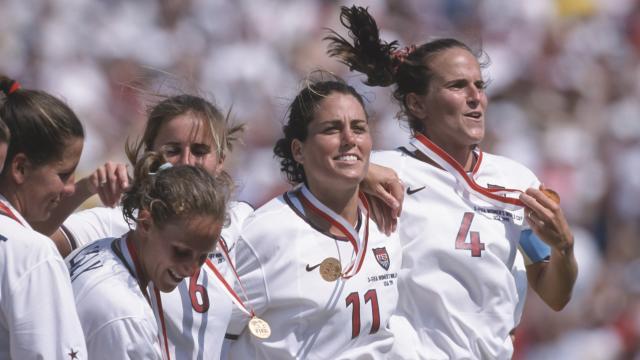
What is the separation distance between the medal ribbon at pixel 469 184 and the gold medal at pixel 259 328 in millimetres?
1218

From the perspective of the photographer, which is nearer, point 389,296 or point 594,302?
point 389,296

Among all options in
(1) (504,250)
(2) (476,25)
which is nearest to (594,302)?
(2) (476,25)

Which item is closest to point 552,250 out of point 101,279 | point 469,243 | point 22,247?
point 469,243

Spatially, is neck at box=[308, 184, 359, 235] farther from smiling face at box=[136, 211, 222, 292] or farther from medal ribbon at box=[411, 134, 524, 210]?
smiling face at box=[136, 211, 222, 292]

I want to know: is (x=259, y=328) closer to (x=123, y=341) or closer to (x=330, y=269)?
(x=330, y=269)

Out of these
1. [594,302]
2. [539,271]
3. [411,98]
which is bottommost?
[594,302]

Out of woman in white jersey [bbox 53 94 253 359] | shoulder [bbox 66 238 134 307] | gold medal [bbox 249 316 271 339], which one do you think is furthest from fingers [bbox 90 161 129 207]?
gold medal [bbox 249 316 271 339]

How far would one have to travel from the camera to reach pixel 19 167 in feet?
12.5

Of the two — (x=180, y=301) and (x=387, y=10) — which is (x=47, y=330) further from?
(x=387, y=10)

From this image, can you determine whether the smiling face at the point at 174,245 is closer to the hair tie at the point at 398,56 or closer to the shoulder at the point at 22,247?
the shoulder at the point at 22,247

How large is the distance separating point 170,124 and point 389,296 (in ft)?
3.62

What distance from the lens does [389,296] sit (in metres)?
4.75

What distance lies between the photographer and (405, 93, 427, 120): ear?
17.6 ft

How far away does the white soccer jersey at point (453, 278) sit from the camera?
5.02m
